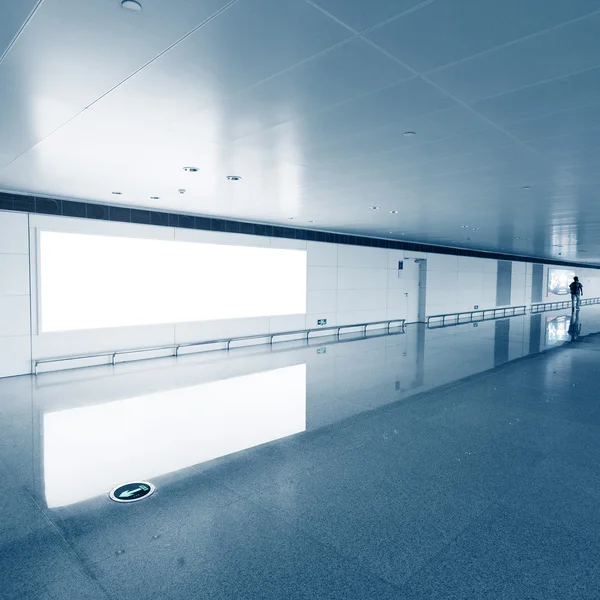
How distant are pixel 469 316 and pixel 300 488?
1933 centimetres

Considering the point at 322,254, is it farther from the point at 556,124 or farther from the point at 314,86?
the point at 314,86

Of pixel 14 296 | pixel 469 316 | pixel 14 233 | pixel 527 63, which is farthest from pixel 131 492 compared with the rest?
pixel 469 316

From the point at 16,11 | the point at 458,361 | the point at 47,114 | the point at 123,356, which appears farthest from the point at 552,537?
the point at 123,356

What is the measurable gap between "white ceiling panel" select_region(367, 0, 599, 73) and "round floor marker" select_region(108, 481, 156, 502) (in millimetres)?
3923

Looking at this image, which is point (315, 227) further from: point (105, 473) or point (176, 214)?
point (105, 473)

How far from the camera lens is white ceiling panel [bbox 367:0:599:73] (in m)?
2.26

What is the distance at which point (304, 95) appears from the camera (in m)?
3.47

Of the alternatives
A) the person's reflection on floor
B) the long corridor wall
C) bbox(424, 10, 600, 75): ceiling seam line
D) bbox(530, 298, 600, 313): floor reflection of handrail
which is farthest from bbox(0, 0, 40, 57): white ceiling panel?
bbox(530, 298, 600, 313): floor reflection of handrail

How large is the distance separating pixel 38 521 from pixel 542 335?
50.4ft

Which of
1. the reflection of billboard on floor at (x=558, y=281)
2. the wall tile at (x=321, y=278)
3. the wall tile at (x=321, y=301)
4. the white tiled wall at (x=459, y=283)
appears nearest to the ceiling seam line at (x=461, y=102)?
A: the wall tile at (x=321, y=278)

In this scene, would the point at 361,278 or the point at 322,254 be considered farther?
the point at 361,278

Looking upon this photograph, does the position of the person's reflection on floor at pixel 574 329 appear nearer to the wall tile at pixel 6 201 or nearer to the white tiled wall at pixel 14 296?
the white tiled wall at pixel 14 296

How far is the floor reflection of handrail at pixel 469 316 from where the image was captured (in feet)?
59.4

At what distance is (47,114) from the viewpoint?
393 centimetres
